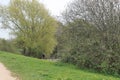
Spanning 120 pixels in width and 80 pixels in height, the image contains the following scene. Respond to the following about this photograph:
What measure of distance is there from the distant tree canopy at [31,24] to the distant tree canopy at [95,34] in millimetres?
26375

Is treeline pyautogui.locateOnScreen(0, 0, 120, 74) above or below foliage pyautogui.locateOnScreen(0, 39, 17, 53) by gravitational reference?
below

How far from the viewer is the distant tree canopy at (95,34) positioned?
19.7 metres

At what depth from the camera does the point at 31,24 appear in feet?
158

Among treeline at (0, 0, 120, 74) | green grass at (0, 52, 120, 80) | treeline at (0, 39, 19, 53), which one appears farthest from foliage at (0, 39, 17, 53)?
green grass at (0, 52, 120, 80)

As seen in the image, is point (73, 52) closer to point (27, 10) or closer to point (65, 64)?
point (65, 64)

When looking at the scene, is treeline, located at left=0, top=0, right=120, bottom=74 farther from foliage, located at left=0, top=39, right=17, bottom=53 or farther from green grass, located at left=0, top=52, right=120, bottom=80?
foliage, located at left=0, top=39, right=17, bottom=53

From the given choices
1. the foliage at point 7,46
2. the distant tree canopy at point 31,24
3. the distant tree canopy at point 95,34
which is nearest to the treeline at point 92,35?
the distant tree canopy at point 95,34

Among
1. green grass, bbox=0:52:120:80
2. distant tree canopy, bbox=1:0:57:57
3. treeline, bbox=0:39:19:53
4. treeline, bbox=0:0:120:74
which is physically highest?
distant tree canopy, bbox=1:0:57:57

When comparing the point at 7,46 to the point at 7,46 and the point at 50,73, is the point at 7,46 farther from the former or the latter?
the point at 50,73

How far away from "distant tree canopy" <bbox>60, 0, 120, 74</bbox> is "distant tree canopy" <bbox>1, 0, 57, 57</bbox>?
86.5 ft

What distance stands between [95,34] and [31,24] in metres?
28.7

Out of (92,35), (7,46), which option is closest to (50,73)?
(92,35)

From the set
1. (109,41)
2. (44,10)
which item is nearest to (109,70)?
(109,41)

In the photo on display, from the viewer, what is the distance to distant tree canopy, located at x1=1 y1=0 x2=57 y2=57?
158 feet
